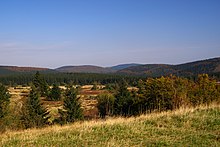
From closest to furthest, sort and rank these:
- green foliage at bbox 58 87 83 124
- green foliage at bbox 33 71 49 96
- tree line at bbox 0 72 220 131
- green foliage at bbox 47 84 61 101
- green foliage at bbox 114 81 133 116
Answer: tree line at bbox 0 72 220 131
green foliage at bbox 58 87 83 124
green foliage at bbox 114 81 133 116
green foliage at bbox 33 71 49 96
green foliage at bbox 47 84 61 101

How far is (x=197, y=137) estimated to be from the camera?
22.9 feet

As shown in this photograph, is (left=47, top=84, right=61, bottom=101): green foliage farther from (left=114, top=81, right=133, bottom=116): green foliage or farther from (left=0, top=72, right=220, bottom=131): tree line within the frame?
(left=114, top=81, right=133, bottom=116): green foliage

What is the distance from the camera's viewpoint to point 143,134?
7582 millimetres

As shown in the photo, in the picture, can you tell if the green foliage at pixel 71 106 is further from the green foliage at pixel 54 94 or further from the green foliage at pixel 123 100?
the green foliage at pixel 54 94

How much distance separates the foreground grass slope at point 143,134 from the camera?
22.1 ft

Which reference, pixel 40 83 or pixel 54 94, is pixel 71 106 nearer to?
pixel 40 83

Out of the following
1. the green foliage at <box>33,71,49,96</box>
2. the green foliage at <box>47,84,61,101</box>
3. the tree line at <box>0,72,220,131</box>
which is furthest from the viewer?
the green foliage at <box>47,84,61,101</box>

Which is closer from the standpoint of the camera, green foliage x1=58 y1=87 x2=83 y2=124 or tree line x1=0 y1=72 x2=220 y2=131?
tree line x1=0 y1=72 x2=220 y2=131

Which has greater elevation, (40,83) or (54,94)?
(40,83)

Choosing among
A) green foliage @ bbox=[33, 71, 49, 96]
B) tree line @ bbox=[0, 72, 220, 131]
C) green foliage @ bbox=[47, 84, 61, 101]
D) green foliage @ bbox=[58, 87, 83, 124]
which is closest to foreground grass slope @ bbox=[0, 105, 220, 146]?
tree line @ bbox=[0, 72, 220, 131]

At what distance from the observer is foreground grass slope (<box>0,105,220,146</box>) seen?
22.1 feet

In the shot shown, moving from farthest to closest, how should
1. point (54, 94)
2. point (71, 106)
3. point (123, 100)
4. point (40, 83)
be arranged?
point (54, 94) → point (40, 83) → point (123, 100) → point (71, 106)

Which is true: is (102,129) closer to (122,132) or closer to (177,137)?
(122,132)

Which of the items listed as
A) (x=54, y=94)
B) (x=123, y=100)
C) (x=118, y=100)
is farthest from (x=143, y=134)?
(x=54, y=94)
